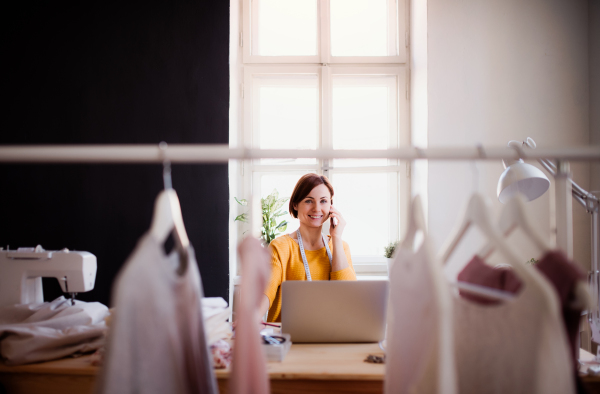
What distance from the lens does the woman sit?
2250 mm

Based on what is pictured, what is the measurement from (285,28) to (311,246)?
82.6 inches

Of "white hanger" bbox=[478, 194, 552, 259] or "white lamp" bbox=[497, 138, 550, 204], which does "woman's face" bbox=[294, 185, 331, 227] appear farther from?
"white hanger" bbox=[478, 194, 552, 259]

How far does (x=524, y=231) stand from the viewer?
2.56 ft

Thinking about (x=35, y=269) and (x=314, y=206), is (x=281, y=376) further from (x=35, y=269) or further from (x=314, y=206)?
(x=314, y=206)

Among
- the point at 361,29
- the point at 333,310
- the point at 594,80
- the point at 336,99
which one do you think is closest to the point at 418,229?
the point at 333,310

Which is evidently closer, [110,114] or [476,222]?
[476,222]

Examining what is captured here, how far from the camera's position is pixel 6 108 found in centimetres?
262

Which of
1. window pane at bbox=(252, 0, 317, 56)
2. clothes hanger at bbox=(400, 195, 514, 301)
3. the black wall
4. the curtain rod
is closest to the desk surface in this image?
clothes hanger at bbox=(400, 195, 514, 301)

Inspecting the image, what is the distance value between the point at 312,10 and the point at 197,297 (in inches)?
129

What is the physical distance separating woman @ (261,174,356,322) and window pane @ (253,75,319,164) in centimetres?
114

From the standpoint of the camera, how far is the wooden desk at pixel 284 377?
1.06 meters

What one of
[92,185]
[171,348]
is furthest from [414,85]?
[171,348]

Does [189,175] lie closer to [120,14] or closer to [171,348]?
[120,14]

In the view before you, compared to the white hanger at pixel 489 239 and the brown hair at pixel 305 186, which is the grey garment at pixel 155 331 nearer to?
the white hanger at pixel 489 239
